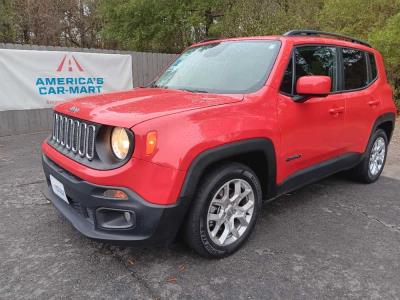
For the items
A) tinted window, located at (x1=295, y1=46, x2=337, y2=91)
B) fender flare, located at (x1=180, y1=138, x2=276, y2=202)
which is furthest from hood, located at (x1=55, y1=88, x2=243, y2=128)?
tinted window, located at (x1=295, y1=46, x2=337, y2=91)

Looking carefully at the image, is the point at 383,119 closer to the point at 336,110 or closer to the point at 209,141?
the point at 336,110

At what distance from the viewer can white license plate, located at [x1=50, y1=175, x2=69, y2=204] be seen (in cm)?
289

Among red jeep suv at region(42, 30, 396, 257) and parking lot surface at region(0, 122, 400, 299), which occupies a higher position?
red jeep suv at region(42, 30, 396, 257)

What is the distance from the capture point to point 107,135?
2.61 meters

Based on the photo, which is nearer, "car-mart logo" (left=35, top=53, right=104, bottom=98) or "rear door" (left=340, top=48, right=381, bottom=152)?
"rear door" (left=340, top=48, right=381, bottom=152)

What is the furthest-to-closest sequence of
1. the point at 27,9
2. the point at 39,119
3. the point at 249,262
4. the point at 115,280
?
the point at 27,9
the point at 39,119
the point at 249,262
the point at 115,280

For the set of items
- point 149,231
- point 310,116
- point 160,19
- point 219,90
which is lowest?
point 149,231

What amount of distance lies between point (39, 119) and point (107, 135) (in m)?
6.83

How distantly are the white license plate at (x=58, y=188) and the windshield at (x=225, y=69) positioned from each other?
4.64ft

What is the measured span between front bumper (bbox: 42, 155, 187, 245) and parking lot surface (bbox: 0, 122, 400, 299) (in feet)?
1.19

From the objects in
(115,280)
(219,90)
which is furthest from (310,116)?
(115,280)

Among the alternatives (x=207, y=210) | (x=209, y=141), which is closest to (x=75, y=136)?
(x=209, y=141)

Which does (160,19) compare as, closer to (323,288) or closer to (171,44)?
(171,44)

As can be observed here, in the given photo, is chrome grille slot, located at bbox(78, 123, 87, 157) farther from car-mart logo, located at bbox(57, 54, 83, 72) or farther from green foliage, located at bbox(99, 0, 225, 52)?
green foliage, located at bbox(99, 0, 225, 52)
